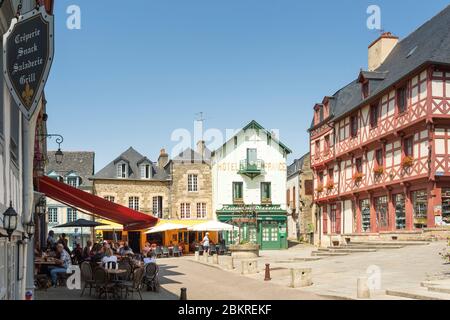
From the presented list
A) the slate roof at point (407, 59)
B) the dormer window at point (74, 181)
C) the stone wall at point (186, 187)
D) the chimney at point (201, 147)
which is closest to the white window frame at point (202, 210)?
the stone wall at point (186, 187)

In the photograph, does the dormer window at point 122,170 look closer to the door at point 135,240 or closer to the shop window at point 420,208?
the door at point 135,240

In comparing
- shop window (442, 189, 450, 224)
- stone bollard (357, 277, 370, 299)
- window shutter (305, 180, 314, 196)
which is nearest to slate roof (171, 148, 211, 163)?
window shutter (305, 180, 314, 196)

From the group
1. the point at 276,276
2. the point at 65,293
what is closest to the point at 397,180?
the point at 276,276

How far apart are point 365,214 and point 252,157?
1329 cm

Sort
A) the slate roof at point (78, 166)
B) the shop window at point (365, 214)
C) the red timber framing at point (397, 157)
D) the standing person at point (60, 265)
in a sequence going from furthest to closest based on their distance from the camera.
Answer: the slate roof at point (78, 166) < the shop window at point (365, 214) < the red timber framing at point (397, 157) < the standing person at point (60, 265)

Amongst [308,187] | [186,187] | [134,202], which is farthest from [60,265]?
[308,187]

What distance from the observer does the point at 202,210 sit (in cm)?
4500

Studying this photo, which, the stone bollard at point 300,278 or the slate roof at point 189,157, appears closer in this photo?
the stone bollard at point 300,278

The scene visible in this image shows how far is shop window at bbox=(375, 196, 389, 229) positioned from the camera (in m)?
31.0

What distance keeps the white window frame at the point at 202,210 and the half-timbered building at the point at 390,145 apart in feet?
26.6

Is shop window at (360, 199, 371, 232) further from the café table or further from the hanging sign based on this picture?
the hanging sign

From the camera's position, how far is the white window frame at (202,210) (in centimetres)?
4488
